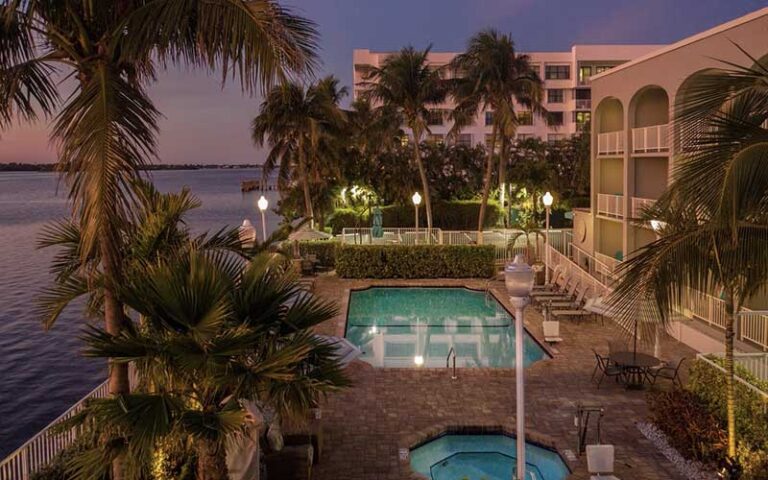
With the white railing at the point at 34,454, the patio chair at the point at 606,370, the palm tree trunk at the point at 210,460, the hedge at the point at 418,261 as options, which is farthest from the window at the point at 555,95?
the palm tree trunk at the point at 210,460

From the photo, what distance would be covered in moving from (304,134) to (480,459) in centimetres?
2335

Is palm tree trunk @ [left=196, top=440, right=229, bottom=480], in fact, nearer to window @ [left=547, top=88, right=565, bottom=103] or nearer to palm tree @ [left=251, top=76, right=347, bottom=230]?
palm tree @ [left=251, top=76, right=347, bottom=230]

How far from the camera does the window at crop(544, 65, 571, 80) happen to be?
64.4 meters

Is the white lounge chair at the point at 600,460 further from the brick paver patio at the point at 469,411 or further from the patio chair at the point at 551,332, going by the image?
the patio chair at the point at 551,332

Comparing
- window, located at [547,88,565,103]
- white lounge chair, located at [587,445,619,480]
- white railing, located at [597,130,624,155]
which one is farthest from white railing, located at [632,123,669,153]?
window, located at [547,88,565,103]

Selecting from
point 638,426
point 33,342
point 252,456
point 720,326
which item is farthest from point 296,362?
point 33,342

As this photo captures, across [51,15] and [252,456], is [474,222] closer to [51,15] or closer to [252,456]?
[252,456]

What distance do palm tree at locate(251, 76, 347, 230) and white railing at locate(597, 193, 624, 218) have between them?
12.5 meters

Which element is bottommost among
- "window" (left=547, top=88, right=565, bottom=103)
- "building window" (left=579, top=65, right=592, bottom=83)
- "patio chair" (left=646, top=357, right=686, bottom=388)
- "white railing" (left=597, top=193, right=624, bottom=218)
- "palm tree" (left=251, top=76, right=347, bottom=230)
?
"patio chair" (left=646, top=357, right=686, bottom=388)

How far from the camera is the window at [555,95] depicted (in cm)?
6500

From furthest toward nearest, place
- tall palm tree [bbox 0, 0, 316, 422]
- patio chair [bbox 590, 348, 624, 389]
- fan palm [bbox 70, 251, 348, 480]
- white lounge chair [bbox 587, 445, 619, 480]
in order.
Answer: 1. patio chair [bbox 590, 348, 624, 389]
2. white lounge chair [bbox 587, 445, 619, 480]
3. fan palm [bbox 70, 251, 348, 480]
4. tall palm tree [bbox 0, 0, 316, 422]

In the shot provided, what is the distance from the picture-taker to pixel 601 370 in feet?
45.5

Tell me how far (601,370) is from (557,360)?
114 cm

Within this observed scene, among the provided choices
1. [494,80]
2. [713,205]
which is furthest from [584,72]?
[713,205]
